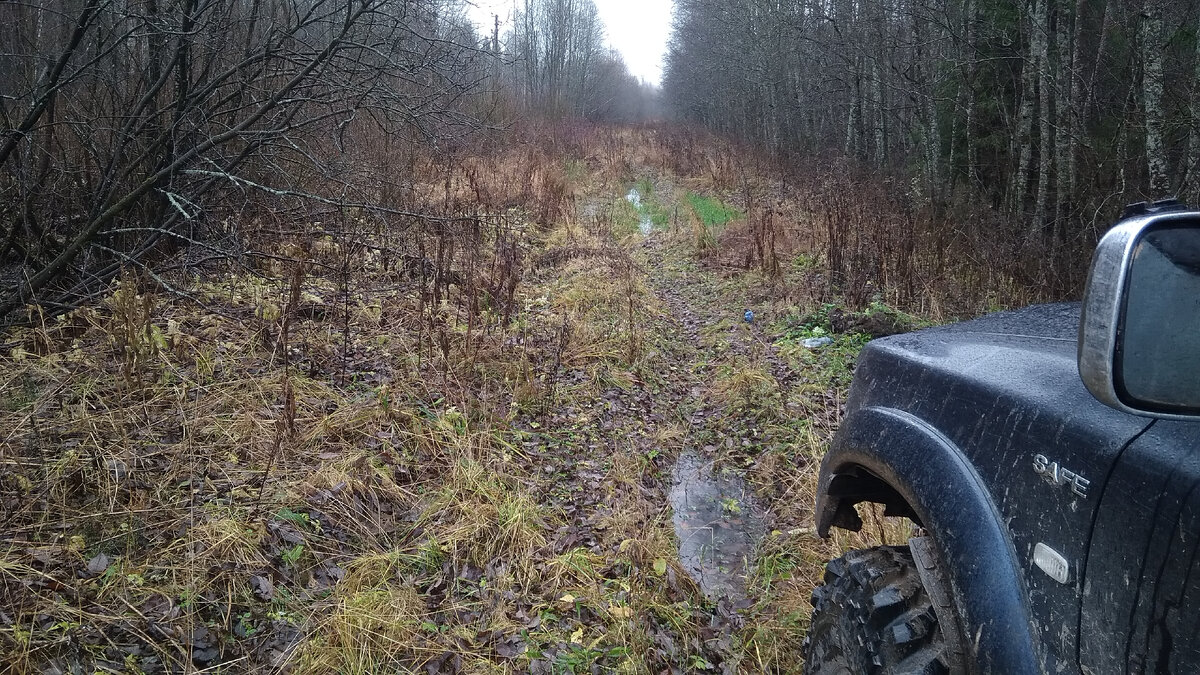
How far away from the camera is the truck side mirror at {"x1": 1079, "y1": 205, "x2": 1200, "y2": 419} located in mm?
1019

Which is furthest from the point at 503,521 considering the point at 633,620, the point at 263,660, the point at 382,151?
the point at 382,151

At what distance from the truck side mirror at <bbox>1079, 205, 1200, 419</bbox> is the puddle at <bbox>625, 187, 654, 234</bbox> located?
1137cm

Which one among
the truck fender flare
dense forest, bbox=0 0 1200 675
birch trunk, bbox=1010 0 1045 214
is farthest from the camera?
birch trunk, bbox=1010 0 1045 214

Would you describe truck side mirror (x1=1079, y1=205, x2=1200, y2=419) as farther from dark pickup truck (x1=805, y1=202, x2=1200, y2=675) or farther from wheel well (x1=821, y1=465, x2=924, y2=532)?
wheel well (x1=821, y1=465, x2=924, y2=532)

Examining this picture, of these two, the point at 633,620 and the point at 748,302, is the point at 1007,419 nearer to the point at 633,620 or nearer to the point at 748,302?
the point at 633,620

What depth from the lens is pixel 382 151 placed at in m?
10.1

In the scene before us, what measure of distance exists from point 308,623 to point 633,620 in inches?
56.7

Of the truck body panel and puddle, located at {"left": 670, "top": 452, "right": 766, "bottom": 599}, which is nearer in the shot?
the truck body panel

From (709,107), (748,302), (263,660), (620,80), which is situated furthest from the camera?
(620,80)

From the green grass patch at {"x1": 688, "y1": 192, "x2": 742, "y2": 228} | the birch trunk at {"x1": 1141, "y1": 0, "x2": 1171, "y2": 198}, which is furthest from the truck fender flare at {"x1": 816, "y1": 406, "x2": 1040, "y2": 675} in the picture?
the green grass patch at {"x1": 688, "y1": 192, "x2": 742, "y2": 228}

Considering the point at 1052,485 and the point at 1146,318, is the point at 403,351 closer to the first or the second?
the point at 1052,485

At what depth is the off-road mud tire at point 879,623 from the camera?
1.52 m

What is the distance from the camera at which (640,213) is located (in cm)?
1398

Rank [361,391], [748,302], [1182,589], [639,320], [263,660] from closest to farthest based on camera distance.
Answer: [1182,589], [263,660], [361,391], [639,320], [748,302]
